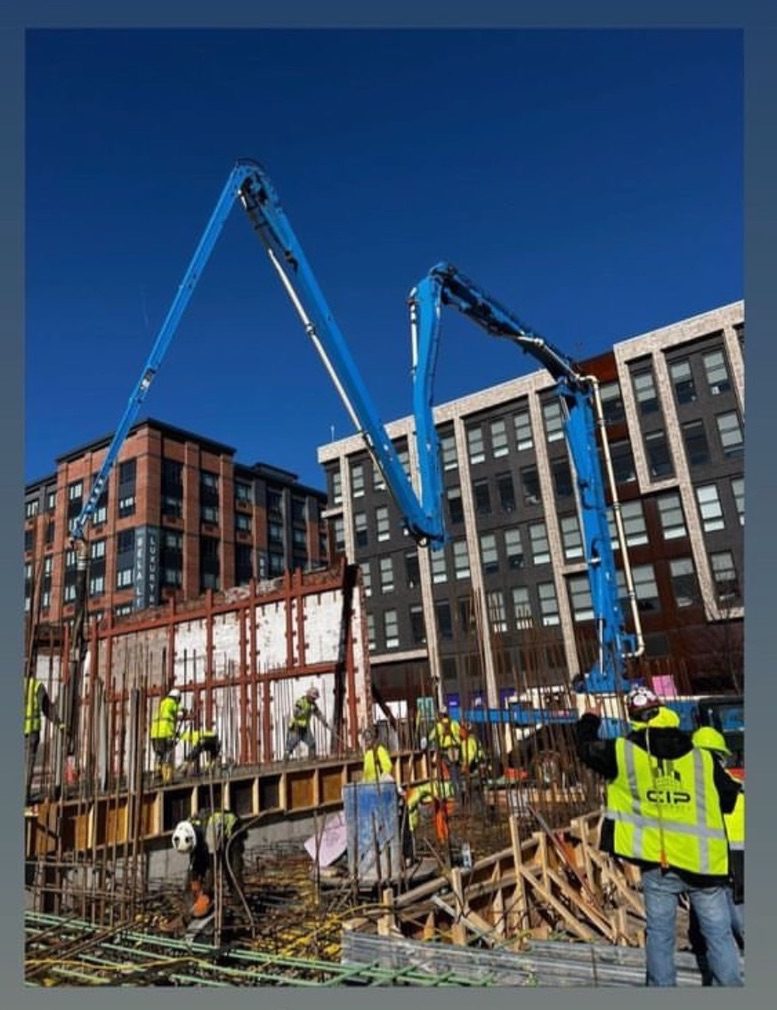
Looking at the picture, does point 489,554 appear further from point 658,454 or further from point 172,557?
point 172,557

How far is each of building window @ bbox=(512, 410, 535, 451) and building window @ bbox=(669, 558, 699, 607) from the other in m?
7.72

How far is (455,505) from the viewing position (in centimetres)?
3650

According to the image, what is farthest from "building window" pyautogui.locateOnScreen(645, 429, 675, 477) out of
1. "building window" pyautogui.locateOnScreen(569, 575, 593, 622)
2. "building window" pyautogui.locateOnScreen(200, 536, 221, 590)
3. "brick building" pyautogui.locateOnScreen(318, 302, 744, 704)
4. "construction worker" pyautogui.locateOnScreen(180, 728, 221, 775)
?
"building window" pyautogui.locateOnScreen(200, 536, 221, 590)

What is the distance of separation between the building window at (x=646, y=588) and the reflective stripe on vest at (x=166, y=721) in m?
21.7

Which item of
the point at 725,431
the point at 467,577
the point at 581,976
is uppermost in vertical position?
the point at 725,431

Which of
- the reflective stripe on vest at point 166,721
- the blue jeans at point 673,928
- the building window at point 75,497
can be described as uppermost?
the building window at point 75,497

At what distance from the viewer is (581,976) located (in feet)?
16.4

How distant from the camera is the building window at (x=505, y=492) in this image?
34531 millimetres

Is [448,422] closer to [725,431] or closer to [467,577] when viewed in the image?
[467,577]

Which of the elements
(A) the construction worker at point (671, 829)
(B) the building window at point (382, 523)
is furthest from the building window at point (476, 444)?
(A) the construction worker at point (671, 829)

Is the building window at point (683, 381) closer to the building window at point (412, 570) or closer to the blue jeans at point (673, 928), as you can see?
the building window at point (412, 570)

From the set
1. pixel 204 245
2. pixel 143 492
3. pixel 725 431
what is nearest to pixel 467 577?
pixel 725 431

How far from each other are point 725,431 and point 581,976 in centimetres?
2641

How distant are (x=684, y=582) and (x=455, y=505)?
423 inches
